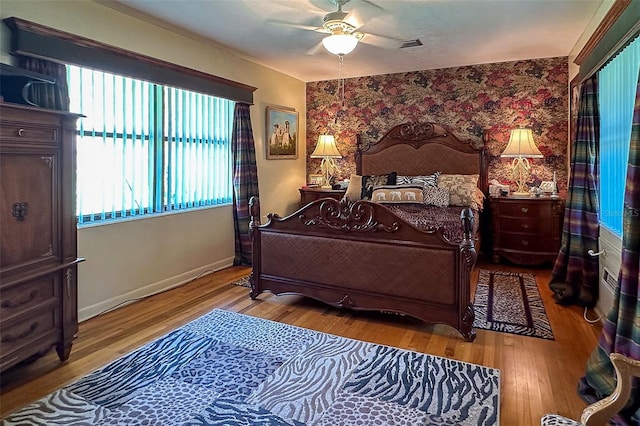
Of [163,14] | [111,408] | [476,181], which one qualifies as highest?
[163,14]

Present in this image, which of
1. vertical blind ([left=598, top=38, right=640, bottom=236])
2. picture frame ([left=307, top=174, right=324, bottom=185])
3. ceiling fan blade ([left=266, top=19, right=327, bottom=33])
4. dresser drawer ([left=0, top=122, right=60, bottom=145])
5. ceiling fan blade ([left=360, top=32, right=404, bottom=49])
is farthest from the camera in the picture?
picture frame ([left=307, top=174, right=324, bottom=185])

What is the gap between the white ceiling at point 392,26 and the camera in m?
3.21

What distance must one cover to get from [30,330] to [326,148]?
4203 millimetres

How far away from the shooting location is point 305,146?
6363mm

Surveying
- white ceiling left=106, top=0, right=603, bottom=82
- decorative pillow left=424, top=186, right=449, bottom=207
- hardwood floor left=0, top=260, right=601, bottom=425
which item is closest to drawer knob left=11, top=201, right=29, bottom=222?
hardwood floor left=0, top=260, right=601, bottom=425

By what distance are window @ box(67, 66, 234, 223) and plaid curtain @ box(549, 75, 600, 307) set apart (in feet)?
11.9

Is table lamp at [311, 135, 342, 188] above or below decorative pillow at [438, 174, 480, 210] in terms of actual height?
above

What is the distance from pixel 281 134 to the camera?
5.64m

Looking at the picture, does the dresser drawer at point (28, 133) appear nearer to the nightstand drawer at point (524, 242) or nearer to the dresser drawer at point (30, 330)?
the dresser drawer at point (30, 330)

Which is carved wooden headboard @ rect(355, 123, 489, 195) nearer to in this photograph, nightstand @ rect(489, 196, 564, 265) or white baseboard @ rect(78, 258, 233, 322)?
nightstand @ rect(489, 196, 564, 265)

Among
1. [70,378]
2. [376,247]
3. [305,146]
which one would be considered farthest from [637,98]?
[305,146]

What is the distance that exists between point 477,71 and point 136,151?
13.8 feet

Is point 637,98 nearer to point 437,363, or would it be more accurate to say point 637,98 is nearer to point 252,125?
point 437,363

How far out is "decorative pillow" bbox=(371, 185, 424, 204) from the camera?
4707mm
